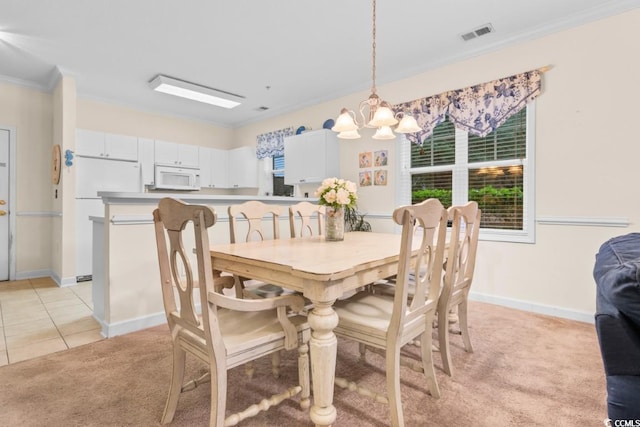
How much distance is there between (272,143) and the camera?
560 centimetres

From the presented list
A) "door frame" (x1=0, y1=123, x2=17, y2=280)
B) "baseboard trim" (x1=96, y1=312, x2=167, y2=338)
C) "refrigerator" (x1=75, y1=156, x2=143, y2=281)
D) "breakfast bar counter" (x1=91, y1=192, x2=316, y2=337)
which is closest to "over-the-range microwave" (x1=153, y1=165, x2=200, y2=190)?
"refrigerator" (x1=75, y1=156, x2=143, y2=281)

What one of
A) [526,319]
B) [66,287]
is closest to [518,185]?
[526,319]

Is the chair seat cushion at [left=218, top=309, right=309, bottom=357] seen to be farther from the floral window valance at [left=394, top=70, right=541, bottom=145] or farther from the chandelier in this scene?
the floral window valance at [left=394, top=70, right=541, bottom=145]

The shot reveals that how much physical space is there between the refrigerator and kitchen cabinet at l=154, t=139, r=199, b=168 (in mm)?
595

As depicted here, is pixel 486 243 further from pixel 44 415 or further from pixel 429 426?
pixel 44 415

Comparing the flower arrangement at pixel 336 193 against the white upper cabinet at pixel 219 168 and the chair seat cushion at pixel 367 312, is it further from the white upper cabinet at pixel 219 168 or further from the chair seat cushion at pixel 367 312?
the white upper cabinet at pixel 219 168

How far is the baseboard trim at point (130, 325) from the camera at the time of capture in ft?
8.09

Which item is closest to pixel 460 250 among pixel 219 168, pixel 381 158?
pixel 381 158

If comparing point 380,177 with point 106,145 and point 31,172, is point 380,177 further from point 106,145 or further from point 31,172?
point 31,172

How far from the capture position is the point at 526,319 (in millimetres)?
2834

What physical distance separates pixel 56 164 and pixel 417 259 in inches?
184

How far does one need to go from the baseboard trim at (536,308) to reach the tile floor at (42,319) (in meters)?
3.41

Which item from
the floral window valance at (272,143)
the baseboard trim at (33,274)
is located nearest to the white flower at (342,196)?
the floral window valance at (272,143)

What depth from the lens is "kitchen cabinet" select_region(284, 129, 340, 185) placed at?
4.44m
